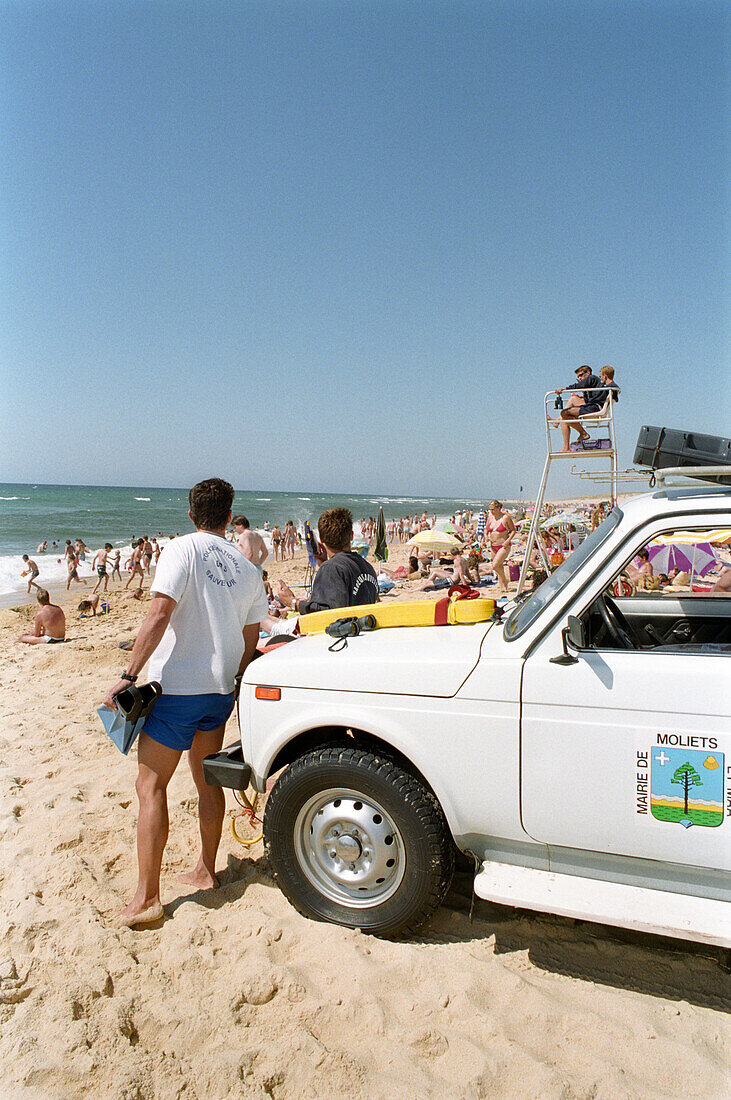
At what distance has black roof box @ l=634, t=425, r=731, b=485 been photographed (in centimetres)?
349

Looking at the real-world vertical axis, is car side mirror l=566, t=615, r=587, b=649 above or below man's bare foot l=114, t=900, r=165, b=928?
above

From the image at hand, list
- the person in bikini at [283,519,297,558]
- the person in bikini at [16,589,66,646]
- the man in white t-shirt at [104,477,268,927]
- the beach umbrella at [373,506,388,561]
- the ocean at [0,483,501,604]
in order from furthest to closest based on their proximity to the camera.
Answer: the person in bikini at [283,519,297,558], the ocean at [0,483,501,604], the beach umbrella at [373,506,388,561], the person in bikini at [16,589,66,646], the man in white t-shirt at [104,477,268,927]

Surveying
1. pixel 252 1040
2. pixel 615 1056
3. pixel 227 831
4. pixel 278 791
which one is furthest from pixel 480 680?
pixel 227 831

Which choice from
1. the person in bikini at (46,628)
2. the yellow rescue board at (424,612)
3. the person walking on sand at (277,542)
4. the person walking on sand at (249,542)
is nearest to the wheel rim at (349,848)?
the yellow rescue board at (424,612)

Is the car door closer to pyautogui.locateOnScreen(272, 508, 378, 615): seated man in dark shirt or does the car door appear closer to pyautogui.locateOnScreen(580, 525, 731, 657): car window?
pyautogui.locateOnScreen(580, 525, 731, 657): car window

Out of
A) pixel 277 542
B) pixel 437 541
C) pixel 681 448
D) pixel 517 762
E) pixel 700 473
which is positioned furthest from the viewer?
pixel 277 542

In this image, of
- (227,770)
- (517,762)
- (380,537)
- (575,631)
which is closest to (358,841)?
(227,770)

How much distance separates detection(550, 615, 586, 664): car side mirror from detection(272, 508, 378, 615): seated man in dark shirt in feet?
5.65

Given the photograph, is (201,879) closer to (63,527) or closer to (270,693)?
(270,693)

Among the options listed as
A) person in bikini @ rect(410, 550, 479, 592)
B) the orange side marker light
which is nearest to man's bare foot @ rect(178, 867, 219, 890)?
the orange side marker light

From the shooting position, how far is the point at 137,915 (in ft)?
9.36

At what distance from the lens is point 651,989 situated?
246cm

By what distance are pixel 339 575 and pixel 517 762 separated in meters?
1.84

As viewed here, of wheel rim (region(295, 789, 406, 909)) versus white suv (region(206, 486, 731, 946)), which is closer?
white suv (region(206, 486, 731, 946))
